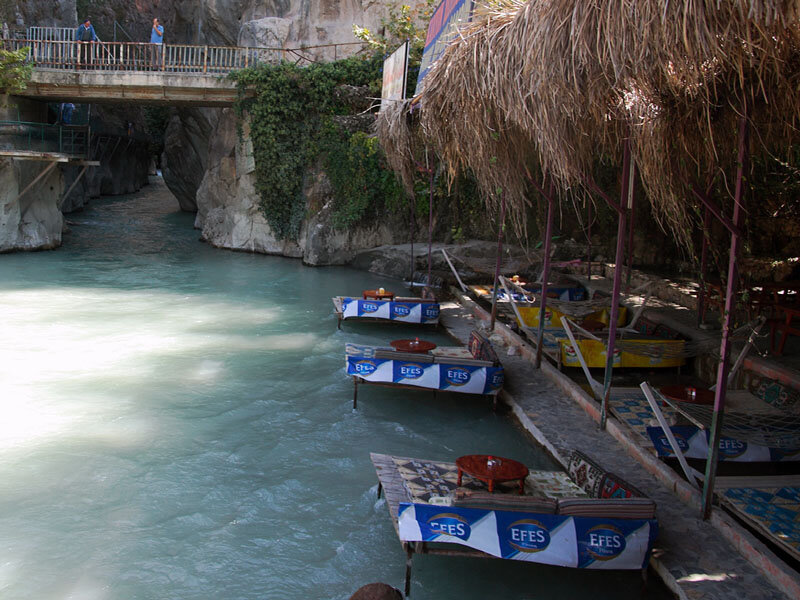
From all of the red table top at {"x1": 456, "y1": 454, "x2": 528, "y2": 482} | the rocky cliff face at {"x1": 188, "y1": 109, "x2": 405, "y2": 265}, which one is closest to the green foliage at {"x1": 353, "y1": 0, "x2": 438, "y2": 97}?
the rocky cliff face at {"x1": 188, "y1": 109, "x2": 405, "y2": 265}

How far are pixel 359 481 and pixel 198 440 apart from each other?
2.06 metres

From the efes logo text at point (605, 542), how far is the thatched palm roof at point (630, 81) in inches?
97.9

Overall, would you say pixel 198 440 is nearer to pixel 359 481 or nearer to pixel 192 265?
pixel 359 481

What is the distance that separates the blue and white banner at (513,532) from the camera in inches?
184

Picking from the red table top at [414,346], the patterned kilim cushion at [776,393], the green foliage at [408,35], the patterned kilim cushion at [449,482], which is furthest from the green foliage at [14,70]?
the patterned kilim cushion at [776,393]

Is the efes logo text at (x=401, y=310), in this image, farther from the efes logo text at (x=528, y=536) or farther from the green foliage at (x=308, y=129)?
the green foliage at (x=308, y=129)

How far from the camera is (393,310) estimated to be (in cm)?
1220

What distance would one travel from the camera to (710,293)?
34.3 feet

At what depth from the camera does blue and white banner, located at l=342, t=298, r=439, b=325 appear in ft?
39.8

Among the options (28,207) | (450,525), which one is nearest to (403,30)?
(28,207)

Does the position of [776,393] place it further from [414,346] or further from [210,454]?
[210,454]

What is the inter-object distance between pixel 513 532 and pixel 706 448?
267 cm

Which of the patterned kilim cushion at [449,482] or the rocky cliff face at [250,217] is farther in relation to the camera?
the rocky cliff face at [250,217]

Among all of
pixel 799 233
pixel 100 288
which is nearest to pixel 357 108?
pixel 100 288
